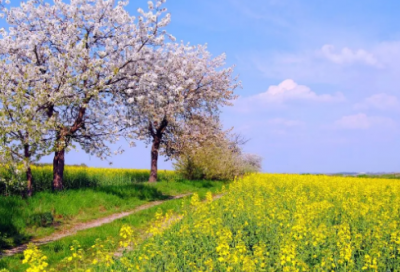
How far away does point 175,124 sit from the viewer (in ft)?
85.0

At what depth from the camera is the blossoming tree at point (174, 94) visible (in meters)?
21.2

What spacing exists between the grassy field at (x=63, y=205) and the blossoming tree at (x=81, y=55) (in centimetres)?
229

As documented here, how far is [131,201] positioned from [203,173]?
478 inches

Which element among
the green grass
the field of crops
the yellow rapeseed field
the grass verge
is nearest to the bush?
the grass verge

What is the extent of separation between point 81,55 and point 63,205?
6663 mm

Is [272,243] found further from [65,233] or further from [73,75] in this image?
[73,75]

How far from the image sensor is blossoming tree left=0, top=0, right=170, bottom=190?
1733cm

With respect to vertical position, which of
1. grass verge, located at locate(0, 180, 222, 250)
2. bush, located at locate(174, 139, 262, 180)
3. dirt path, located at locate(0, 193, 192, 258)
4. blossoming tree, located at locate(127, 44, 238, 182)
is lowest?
dirt path, located at locate(0, 193, 192, 258)

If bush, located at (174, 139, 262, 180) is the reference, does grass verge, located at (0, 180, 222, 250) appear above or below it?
below

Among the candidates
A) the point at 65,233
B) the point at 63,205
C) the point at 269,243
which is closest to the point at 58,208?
the point at 63,205

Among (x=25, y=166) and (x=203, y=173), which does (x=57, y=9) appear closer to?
(x=25, y=166)

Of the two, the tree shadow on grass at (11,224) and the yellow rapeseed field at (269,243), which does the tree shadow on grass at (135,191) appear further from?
the yellow rapeseed field at (269,243)

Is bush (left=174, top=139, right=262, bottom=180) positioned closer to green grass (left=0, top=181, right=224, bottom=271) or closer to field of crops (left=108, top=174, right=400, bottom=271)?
green grass (left=0, top=181, right=224, bottom=271)

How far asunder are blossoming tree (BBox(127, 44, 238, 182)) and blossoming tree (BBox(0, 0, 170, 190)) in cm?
109
